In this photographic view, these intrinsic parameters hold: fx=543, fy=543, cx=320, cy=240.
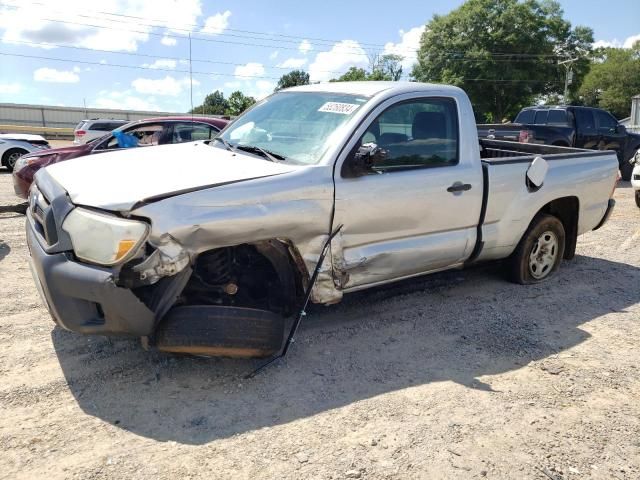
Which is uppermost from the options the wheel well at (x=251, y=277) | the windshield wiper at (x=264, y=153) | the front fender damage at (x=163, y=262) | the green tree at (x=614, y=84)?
the green tree at (x=614, y=84)

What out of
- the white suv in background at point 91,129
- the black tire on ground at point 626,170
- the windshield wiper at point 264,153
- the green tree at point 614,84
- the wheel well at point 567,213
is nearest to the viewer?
the windshield wiper at point 264,153

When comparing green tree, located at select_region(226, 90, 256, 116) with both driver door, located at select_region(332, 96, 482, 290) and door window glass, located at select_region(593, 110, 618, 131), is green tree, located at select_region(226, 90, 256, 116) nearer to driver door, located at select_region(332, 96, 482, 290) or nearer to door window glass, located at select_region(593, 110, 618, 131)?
door window glass, located at select_region(593, 110, 618, 131)

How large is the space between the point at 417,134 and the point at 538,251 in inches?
84.4

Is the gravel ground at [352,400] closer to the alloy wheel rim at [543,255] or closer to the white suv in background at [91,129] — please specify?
the alloy wheel rim at [543,255]

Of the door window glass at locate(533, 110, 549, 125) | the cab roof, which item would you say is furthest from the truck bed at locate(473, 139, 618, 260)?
the door window glass at locate(533, 110, 549, 125)

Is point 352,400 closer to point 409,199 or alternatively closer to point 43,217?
point 409,199

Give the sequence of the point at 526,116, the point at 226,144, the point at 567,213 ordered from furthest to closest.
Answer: the point at 526,116, the point at 567,213, the point at 226,144

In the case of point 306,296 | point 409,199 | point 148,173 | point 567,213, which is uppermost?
point 148,173

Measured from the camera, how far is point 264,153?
155 inches

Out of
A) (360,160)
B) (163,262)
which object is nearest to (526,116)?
(360,160)

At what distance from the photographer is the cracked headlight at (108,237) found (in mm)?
2994

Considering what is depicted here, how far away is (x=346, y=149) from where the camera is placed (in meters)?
3.77

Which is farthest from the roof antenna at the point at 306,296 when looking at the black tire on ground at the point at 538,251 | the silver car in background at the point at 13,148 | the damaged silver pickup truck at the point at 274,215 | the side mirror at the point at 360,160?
the silver car in background at the point at 13,148

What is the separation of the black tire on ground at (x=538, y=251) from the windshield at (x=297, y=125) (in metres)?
2.39
